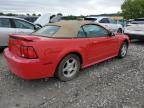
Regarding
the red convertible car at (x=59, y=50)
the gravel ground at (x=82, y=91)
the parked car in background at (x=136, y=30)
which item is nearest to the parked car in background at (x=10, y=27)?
the gravel ground at (x=82, y=91)

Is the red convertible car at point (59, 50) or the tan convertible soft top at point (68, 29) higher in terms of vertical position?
the tan convertible soft top at point (68, 29)

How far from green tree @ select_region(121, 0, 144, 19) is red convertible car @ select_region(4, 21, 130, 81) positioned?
2818 centimetres

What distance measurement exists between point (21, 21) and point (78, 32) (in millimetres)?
4037

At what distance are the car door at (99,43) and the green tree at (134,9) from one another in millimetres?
27823

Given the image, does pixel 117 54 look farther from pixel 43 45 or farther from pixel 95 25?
pixel 43 45

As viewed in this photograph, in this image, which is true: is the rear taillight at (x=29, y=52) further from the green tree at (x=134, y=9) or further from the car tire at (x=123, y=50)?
the green tree at (x=134, y=9)

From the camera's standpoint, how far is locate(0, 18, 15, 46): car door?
818 cm

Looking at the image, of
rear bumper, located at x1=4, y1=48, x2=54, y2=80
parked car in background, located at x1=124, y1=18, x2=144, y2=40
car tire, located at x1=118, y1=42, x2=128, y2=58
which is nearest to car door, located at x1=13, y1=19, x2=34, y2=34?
car tire, located at x1=118, y1=42, x2=128, y2=58

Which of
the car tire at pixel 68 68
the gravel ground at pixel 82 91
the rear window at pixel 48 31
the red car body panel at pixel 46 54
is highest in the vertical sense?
the rear window at pixel 48 31

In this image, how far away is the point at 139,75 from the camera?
18.9 feet

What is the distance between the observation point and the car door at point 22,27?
340 inches

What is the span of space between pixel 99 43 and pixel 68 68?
126cm

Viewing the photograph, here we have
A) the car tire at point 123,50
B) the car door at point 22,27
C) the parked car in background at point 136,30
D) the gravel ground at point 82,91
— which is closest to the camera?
the gravel ground at point 82,91

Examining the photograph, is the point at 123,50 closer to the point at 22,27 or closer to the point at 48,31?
the point at 48,31
